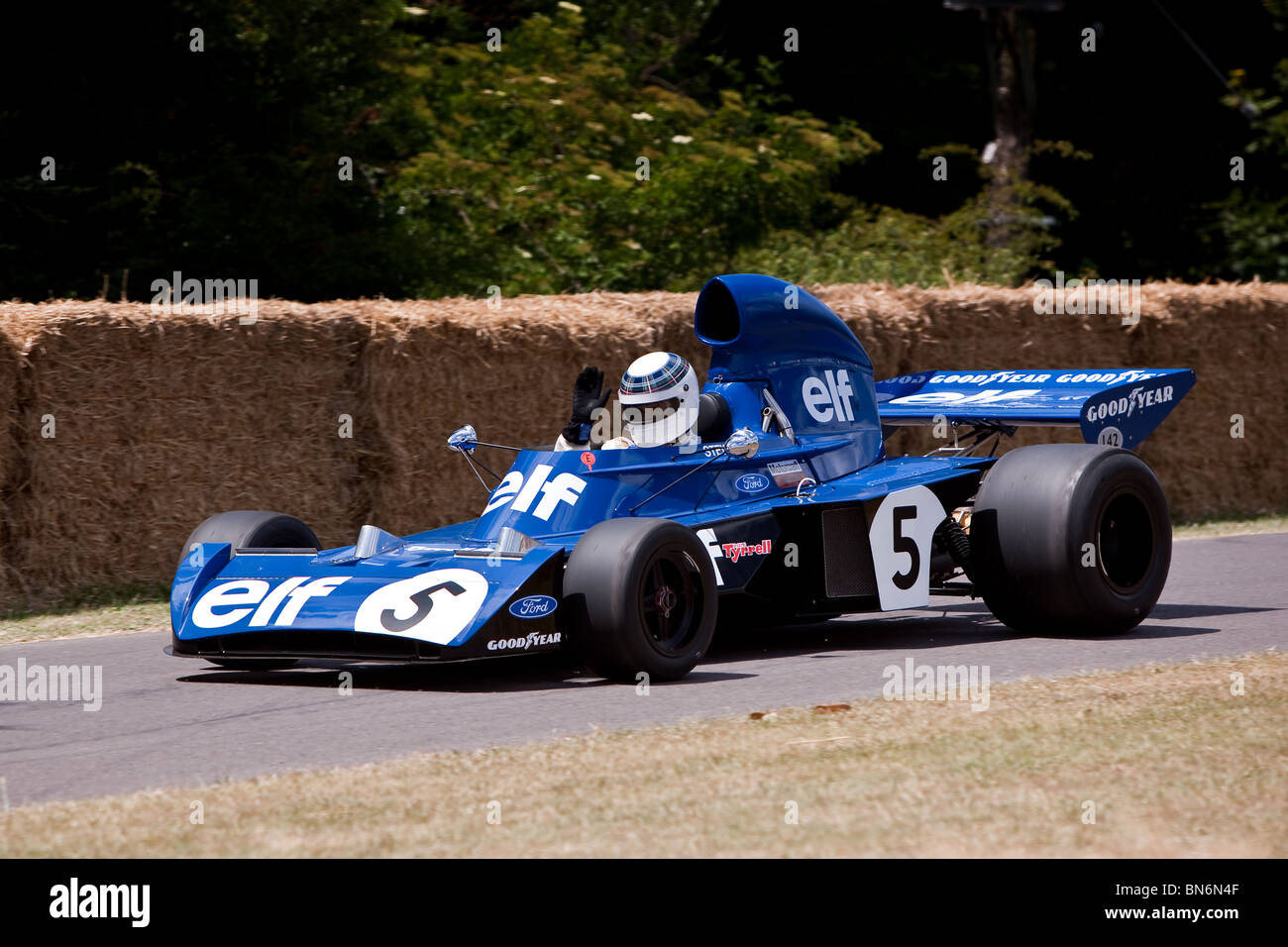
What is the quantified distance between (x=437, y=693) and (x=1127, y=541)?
156 inches

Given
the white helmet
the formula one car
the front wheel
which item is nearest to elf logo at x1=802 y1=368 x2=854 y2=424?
the formula one car

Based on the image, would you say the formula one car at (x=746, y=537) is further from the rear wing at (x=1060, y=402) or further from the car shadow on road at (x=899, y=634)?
the car shadow on road at (x=899, y=634)

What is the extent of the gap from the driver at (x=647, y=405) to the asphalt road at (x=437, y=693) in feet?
3.92

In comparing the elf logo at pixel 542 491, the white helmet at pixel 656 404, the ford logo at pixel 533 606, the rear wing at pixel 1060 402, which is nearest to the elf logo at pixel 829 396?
the rear wing at pixel 1060 402

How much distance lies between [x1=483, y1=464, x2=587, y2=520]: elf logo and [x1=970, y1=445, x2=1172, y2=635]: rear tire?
2.19 meters

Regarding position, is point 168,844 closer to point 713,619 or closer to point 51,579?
point 713,619

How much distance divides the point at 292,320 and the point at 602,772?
727 centimetres

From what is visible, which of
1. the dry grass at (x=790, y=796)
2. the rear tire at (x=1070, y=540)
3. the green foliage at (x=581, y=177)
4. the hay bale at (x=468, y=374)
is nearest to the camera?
the dry grass at (x=790, y=796)

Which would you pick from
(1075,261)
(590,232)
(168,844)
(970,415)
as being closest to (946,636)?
(970,415)

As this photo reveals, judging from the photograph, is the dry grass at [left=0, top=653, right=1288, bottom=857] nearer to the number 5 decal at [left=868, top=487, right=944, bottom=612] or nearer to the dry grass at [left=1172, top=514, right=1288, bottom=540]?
the number 5 decal at [left=868, top=487, right=944, bottom=612]

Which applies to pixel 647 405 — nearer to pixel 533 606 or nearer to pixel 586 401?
pixel 586 401

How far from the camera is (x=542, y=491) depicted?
8703 millimetres

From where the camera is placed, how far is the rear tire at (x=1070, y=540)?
29.6 feet

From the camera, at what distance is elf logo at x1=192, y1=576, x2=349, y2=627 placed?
8.00 meters
